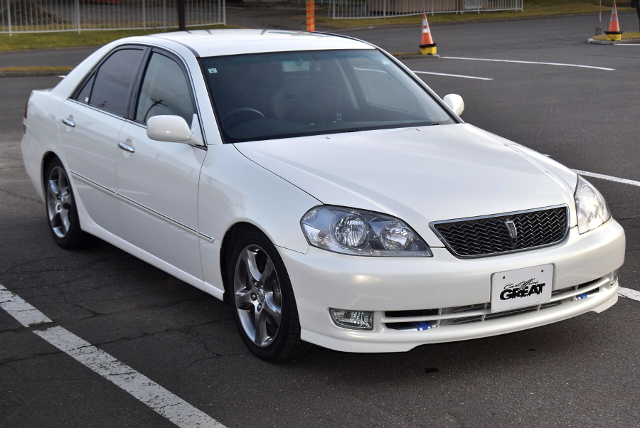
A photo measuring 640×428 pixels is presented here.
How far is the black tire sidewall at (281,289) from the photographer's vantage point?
14.1 ft

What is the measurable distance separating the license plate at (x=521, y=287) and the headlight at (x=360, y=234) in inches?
13.7

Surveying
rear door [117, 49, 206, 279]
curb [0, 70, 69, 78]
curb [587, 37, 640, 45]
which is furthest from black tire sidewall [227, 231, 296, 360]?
curb [587, 37, 640, 45]

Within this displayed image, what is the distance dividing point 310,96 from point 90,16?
2601 cm

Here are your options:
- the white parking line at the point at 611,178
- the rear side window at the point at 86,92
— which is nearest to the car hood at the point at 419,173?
the rear side window at the point at 86,92

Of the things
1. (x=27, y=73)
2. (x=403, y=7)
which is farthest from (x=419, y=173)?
(x=403, y=7)

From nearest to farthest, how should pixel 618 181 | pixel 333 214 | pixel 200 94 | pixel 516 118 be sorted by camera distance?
pixel 333 214 < pixel 200 94 < pixel 618 181 < pixel 516 118

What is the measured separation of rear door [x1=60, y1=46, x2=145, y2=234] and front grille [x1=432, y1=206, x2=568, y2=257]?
246 cm

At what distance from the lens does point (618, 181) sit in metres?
8.53

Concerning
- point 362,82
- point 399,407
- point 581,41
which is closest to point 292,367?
point 399,407

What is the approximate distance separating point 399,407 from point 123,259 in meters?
3.11

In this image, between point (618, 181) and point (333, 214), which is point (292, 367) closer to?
point (333, 214)

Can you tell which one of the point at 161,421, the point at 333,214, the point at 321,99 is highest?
the point at 321,99

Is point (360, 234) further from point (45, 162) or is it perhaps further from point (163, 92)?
point (45, 162)

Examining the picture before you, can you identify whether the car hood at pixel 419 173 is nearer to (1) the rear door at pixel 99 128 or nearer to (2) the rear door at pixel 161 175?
(2) the rear door at pixel 161 175
